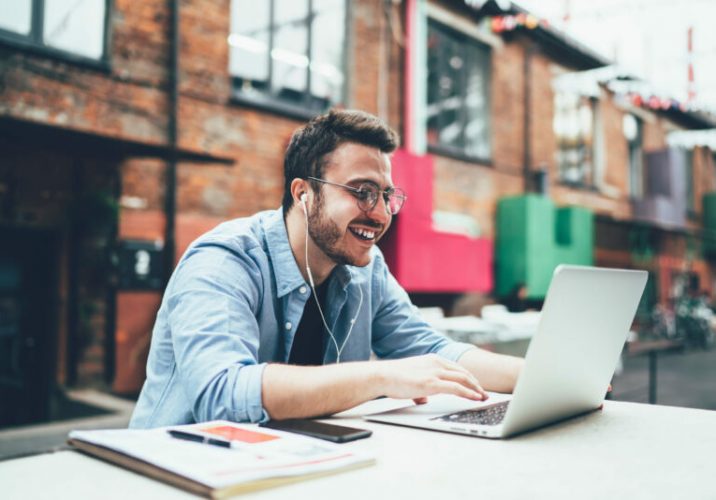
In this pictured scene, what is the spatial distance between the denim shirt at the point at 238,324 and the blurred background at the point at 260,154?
10.8 feet

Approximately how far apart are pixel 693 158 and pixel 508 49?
1031 centimetres

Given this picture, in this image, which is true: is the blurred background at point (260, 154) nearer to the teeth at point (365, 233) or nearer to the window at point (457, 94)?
the window at point (457, 94)

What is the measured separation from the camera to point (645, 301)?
50.5 ft

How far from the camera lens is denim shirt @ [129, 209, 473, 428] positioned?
1463mm

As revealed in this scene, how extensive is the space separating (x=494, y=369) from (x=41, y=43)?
538 cm

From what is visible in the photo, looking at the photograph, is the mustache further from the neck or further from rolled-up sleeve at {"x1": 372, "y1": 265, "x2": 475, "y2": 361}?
rolled-up sleeve at {"x1": 372, "y1": 265, "x2": 475, "y2": 361}

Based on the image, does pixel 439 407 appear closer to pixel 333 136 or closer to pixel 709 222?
pixel 333 136

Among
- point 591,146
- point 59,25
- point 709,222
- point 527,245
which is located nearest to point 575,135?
point 591,146

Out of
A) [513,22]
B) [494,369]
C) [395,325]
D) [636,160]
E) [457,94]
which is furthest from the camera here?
[636,160]

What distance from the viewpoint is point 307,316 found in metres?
2.01

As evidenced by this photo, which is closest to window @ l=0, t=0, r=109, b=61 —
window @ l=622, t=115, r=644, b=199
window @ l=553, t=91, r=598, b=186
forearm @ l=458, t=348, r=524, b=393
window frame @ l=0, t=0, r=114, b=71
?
window frame @ l=0, t=0, r=114, b=71

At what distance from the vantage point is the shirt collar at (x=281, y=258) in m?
1.89

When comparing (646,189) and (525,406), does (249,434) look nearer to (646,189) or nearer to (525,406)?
(525,406)

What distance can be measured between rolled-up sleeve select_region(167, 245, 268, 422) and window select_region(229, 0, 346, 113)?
5700 mm
